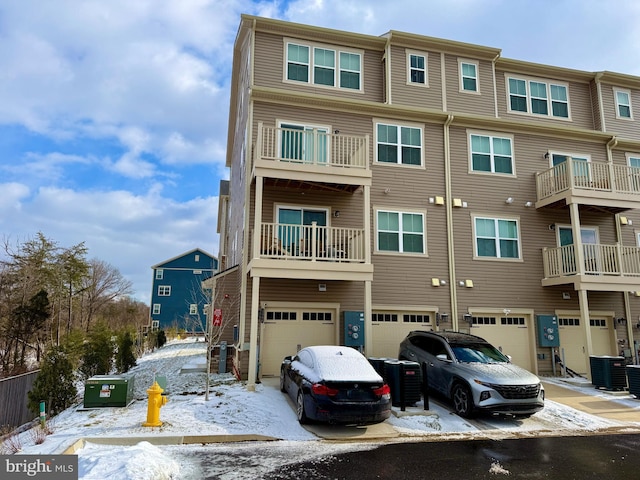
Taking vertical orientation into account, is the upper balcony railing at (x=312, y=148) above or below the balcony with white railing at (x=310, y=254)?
above

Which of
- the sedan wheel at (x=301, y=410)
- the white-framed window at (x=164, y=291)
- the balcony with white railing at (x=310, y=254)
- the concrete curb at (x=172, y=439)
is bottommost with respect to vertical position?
the concrete curb at (x=172, y=439)

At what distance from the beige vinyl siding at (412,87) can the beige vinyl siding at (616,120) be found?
23.5ft

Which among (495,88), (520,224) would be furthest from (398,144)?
(520,224)

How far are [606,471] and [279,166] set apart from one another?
9608 mm

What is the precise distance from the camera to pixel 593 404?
431 inches

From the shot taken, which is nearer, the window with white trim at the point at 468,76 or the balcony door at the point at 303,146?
the balcony door at the point at 303,146

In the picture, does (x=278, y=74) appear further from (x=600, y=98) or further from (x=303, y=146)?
(x=600, y=98)

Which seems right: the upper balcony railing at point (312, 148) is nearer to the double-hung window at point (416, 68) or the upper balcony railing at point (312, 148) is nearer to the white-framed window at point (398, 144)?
the white-framed window at point (398, 144)

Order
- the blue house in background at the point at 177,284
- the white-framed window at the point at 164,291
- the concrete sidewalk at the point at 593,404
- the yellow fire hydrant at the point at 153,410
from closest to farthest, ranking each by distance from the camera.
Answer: the yellow fire hydrant at the point at 153,410
the concrete sidewalk at the point at 593,404
the blue house in background at the point at 177,284
the white-framed window at the point at 164,291

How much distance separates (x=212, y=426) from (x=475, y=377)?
17.5ft

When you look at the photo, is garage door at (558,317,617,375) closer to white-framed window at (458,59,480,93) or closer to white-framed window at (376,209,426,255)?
white-framed window at (376,209,426,255)

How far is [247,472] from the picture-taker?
6.03 m

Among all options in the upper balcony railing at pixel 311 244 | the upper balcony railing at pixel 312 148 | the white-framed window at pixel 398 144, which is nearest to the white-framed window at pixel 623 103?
the white-framed window at pixel 398 144

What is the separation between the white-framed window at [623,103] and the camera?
17.8 meters
